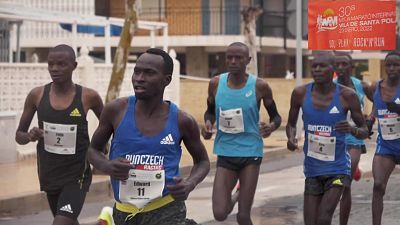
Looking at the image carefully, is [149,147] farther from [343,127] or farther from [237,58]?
[237,58]

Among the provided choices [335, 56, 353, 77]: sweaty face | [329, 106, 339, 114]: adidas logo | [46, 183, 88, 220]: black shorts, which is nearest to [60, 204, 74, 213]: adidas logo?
[46, 183, 88, 220]: black shorts

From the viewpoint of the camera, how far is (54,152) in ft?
24.6

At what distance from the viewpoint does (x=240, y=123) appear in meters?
8.76

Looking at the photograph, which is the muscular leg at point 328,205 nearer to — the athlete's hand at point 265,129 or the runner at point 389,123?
the athlete's hand at point 265,129

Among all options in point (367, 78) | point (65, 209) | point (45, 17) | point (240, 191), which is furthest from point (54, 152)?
point (367, 78)

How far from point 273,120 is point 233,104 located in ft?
1.50

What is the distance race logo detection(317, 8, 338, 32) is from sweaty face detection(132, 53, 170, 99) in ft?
15.6

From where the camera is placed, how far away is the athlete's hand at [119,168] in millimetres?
5322

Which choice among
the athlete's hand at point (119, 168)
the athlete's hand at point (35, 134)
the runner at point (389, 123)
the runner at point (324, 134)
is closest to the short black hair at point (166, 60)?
the athlete's hand at point (119, 168)

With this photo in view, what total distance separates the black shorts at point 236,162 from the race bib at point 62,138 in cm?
178

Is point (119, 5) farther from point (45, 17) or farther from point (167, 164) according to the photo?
point (167, 164)

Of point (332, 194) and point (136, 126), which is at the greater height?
point (136, 126)

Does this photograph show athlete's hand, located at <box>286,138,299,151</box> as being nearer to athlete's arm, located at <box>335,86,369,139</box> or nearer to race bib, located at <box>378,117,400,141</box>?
athlete's arm, located at <box>335,86,369,139</box>

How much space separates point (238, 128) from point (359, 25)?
2.03m
